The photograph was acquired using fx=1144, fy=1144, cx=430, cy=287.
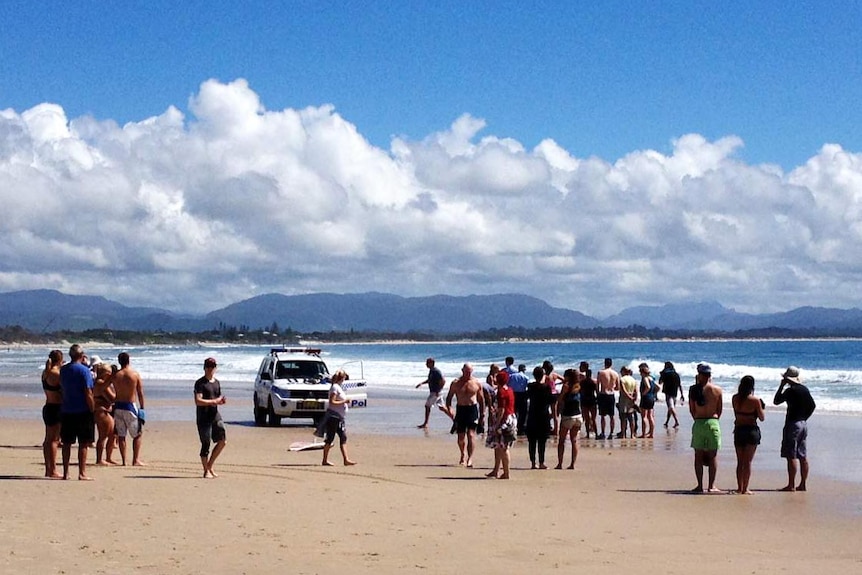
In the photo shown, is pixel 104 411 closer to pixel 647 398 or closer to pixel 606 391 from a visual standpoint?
pixel 606 391

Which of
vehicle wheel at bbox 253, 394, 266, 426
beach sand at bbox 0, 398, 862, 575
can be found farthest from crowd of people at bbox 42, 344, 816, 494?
vehicle wheel at bbox 253, 394, 266, 426

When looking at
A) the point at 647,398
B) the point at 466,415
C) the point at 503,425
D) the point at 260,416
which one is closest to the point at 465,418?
the point at 466,415

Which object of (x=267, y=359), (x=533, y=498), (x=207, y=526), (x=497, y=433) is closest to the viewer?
(x=207, y=526)

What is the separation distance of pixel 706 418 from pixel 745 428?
0.52 metres

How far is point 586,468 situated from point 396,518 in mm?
6592

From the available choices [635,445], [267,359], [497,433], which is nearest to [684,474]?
[497,433]

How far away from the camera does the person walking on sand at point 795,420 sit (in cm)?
1530

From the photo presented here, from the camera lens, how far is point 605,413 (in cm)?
2358

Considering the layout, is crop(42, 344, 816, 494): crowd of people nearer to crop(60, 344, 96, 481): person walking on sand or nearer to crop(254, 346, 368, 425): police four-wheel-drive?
crop(60, 344, 96, 481): person walking on sand

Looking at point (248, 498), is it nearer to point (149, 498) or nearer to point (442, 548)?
A: point (149, 498)

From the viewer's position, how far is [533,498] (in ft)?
48.2

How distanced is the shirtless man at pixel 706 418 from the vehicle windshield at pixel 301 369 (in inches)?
516

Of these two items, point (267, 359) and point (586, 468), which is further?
point (267, 359)

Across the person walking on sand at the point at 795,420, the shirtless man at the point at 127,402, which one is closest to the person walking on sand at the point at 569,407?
the person walking on sand at the point at 795,420
